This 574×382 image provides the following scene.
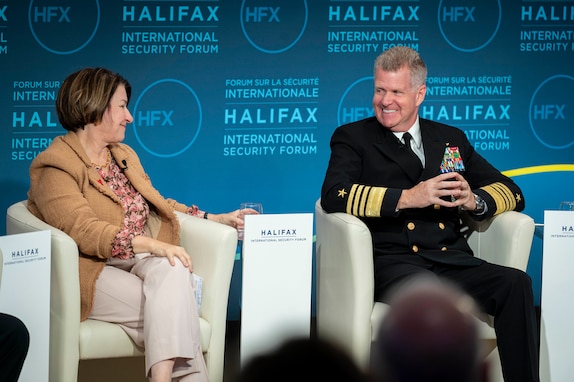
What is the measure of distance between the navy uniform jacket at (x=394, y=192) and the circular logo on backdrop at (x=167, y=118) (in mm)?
1406

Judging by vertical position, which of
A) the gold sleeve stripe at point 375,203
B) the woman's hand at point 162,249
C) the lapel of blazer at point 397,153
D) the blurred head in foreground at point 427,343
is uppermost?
the lapel of blazer at point 397,153

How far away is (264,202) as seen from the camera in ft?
17.7

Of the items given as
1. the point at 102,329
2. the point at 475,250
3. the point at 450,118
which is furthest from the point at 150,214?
the point at 450,118

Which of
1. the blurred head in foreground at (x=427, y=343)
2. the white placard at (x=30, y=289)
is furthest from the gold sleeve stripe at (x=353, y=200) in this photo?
the blurred head in foreground at (x=427, y=343)

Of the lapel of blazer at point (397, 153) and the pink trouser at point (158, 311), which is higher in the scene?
the lapel of blazer at point (397, 153)

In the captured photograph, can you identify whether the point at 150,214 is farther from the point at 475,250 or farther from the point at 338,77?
the point at 338,77

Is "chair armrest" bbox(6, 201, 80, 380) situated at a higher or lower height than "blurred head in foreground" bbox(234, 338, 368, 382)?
lower

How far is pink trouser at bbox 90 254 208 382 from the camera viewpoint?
11.1 feet

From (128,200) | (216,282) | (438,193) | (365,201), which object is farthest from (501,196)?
(128,200)

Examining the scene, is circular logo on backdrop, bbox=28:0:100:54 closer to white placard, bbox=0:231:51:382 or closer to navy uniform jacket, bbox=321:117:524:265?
navy uniform jacket, bbox=321:117:524:265

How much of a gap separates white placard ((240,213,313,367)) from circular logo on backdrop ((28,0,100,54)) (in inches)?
78.2

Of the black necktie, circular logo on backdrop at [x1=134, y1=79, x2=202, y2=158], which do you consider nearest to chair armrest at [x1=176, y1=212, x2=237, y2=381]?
the black necktie

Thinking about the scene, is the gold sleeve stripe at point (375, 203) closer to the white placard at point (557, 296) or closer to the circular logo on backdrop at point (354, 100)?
the white placard at point (557, 296)

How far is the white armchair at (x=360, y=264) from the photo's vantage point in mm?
3688
